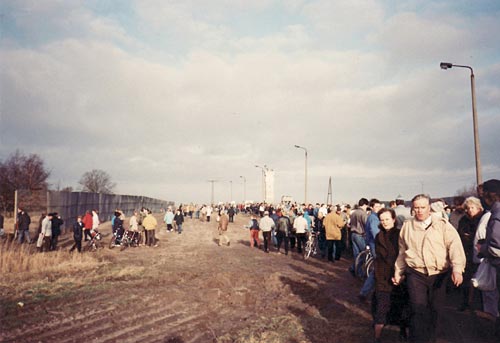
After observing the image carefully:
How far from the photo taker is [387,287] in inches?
202

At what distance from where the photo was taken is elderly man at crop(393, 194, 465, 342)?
448 centimetres

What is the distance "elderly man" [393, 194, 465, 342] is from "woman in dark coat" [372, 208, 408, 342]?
0.48 m

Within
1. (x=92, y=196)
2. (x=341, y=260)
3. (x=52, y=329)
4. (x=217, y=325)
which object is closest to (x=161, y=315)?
(x=217, y=325)

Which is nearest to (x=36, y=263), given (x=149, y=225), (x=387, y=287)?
(x=149, y=225)

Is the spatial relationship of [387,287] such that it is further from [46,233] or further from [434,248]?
[46,233]

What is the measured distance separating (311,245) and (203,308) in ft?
26.0

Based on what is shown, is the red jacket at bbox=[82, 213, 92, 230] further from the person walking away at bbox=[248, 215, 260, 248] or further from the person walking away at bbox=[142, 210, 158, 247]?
the person walking away at bbox=[248, 215, 260, 248]

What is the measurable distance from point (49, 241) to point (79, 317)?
34.1 feet

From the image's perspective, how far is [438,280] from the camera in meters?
4.51

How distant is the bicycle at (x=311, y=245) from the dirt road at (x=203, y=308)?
1.67 meters

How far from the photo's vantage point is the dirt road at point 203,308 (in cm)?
620

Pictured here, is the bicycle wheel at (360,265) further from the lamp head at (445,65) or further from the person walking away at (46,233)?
the person walking away at (46,233)

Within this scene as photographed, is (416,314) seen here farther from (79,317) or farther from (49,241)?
(49,241)

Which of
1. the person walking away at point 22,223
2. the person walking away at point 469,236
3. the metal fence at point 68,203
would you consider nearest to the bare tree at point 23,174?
the metal fence at point 68,203
